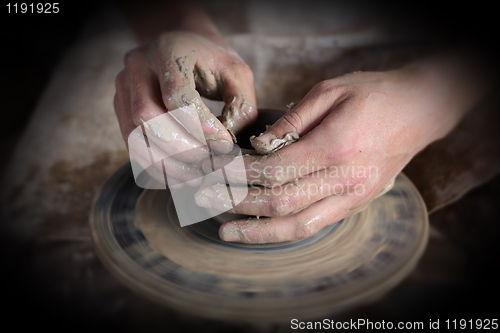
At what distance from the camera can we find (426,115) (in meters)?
1.15

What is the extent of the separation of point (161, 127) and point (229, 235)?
1.09 ft

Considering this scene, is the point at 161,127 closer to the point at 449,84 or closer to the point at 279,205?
the point at 279,205

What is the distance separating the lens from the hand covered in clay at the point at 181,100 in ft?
2.78

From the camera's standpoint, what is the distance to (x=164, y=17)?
4.78ft

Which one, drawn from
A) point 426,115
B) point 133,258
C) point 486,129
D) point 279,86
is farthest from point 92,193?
point 486,129

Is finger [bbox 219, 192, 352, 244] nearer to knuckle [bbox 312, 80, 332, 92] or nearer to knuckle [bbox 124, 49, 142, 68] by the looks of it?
knuckle [bbox 312, 80, 332, 92]

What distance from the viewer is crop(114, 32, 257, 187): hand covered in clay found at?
85 centimetres

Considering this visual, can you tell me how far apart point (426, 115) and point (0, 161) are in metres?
1.72

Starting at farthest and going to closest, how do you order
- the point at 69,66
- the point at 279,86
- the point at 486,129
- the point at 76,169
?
the point at 279,86, the point at 69,66, the point at 76,169, the point at 486,129

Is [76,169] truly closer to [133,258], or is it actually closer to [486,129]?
[133,258]

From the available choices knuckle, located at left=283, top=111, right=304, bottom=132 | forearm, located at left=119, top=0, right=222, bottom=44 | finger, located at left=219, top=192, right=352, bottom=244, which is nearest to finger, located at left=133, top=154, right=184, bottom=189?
finger, located at left=219, top=192, right=352, bottom=244

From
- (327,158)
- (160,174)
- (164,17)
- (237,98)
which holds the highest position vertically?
(164,17)

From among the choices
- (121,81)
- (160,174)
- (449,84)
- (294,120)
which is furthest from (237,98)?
(449,84)

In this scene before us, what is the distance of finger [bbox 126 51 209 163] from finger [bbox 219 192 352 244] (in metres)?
0.21
